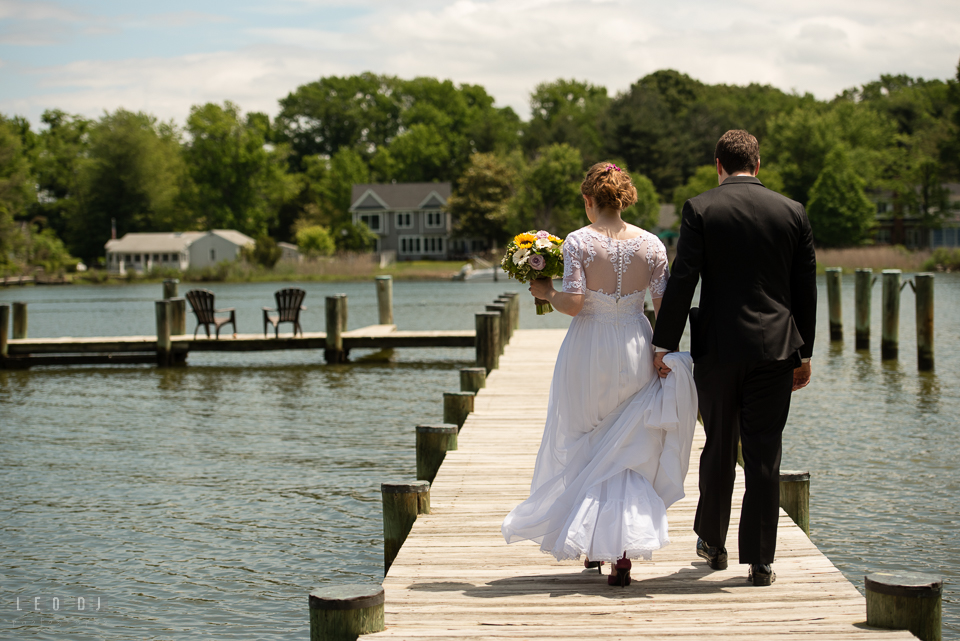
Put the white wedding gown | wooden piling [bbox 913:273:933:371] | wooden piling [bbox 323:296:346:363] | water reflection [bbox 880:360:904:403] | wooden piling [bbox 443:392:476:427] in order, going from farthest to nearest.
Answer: wooden piling [bbox 323:296:346:363], wooden piling [bbox 913:273:933:371], water reflection [bbox 880:360:904:403], wooden piling [bbox 443:392:476:427], the white wedding gown

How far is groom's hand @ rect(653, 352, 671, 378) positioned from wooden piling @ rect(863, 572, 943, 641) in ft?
4.31

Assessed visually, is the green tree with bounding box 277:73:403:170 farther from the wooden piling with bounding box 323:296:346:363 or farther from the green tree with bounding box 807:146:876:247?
the wooden piling with bounding box 323:296:346:363

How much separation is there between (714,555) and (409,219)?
87.1 metres

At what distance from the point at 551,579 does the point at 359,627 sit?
3.92 ft

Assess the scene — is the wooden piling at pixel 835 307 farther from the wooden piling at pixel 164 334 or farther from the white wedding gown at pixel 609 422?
the white wedding gown at pixel 609 422

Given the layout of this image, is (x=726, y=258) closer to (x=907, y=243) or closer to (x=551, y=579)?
(x=551, y=579)

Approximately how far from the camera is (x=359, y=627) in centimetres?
399

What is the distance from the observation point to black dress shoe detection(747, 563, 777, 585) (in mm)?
4574

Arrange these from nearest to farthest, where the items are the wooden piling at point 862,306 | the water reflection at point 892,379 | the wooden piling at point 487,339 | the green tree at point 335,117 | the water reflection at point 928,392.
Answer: the wooden piling at point 487,339 < the water reflection at point 928,392 < the water reflection at point 892,379 < the wooden piling at point 862,306 < the green tree at point 335,117

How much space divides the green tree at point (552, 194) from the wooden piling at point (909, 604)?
71901 mm

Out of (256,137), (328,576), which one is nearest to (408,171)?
(256,137)

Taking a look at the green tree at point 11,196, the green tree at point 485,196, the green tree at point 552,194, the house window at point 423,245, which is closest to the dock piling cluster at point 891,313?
the green tree at point 552,194

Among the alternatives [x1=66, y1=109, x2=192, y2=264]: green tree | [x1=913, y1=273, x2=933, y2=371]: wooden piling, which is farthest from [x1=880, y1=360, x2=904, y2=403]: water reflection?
[x1=66, y1=109, x2=192, y2=264]: green tree

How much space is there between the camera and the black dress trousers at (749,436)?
14.5ft
